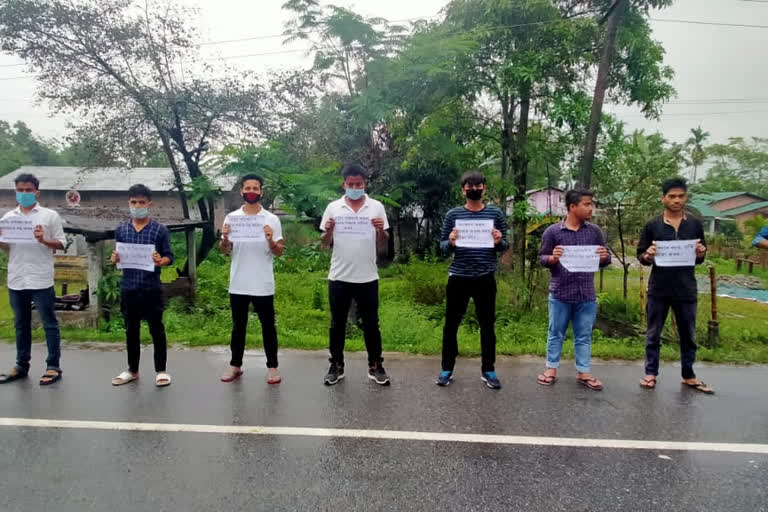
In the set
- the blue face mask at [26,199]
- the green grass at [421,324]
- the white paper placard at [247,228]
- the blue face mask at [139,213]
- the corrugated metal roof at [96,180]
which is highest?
the corrugated metal roof at [96,180]

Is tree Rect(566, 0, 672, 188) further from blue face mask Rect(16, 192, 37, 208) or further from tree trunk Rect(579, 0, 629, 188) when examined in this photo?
blue face mask Rect(16, 192, 37, 208)

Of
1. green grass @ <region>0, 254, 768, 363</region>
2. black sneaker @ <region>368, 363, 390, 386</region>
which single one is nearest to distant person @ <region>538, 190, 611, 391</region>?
green grass @ <region>0, 254, 768, 363</region>

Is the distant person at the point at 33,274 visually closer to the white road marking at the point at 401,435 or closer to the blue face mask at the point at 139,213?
the blue face mask at the point at 139,213

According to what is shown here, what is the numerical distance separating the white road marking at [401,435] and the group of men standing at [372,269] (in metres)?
0.88

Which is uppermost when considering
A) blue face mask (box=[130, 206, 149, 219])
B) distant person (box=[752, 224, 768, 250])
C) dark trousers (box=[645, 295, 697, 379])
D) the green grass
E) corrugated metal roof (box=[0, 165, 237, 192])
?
corrugated metal roof (box=[0, 165, 237, 192])

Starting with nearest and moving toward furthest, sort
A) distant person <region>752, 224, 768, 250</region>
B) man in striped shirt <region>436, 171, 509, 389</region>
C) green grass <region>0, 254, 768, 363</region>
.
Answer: distant person <region>752, 224, 768, 250</region> < man in striped shirt <region>436, 171, 509, 389</region> < green grass <region>0, 254, 768, 363</region>

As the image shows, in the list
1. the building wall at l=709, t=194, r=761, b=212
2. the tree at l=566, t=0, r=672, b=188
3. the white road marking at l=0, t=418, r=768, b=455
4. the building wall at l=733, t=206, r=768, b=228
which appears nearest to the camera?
the white road marking at l=0, t=418, r=768, b=455

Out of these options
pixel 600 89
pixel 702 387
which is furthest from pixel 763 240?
pixel 600 89

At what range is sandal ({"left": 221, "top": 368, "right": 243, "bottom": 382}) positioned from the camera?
15.7ft

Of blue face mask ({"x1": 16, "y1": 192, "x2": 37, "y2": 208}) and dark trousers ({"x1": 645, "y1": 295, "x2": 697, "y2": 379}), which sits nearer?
dark trousers ({"x1": 645, "y1": 295, "x2": 697, "y2": 379})

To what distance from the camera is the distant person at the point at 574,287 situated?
458cm

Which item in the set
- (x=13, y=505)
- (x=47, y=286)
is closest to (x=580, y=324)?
(x=13, y=505)

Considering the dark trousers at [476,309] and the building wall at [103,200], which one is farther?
the building wall at [103,200]

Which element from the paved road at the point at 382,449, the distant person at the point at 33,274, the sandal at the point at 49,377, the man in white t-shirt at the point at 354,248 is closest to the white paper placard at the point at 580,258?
the paved road at the point at 382,449
